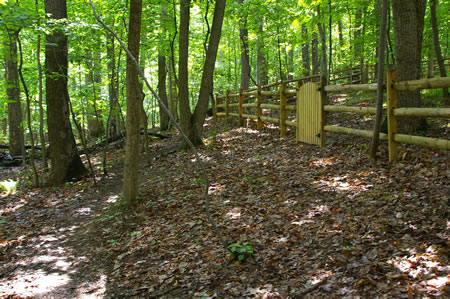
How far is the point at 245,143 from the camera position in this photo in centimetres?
1030

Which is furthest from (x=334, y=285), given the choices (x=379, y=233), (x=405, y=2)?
(x=405, y=2)

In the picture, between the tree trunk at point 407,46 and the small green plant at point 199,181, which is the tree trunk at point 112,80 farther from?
the tree trunk at point 407,46

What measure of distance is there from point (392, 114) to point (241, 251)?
12.7ft

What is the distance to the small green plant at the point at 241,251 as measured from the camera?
3.83 metres

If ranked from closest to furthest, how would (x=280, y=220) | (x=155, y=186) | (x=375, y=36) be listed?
(x=280, y=220), (x=155, y=186), (x=375, y=36)

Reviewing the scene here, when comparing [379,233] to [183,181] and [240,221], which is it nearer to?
[240,221]

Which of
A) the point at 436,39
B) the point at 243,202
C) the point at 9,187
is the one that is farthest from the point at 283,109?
the point at 9,187

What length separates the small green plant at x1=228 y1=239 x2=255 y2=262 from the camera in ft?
12.6

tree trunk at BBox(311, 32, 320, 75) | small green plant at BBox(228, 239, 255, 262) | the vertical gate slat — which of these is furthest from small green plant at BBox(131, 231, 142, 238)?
tree trunk at BBox(311, 32, 320, 75)

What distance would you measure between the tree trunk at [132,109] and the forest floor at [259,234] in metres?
0.40

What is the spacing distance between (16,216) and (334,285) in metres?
6.29

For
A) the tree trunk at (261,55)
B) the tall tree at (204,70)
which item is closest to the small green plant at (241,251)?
the tall tree at (204,70)

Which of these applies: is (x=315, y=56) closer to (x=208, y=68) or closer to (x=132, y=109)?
(x=208, y=68)

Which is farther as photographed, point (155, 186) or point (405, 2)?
point (155, 186)
